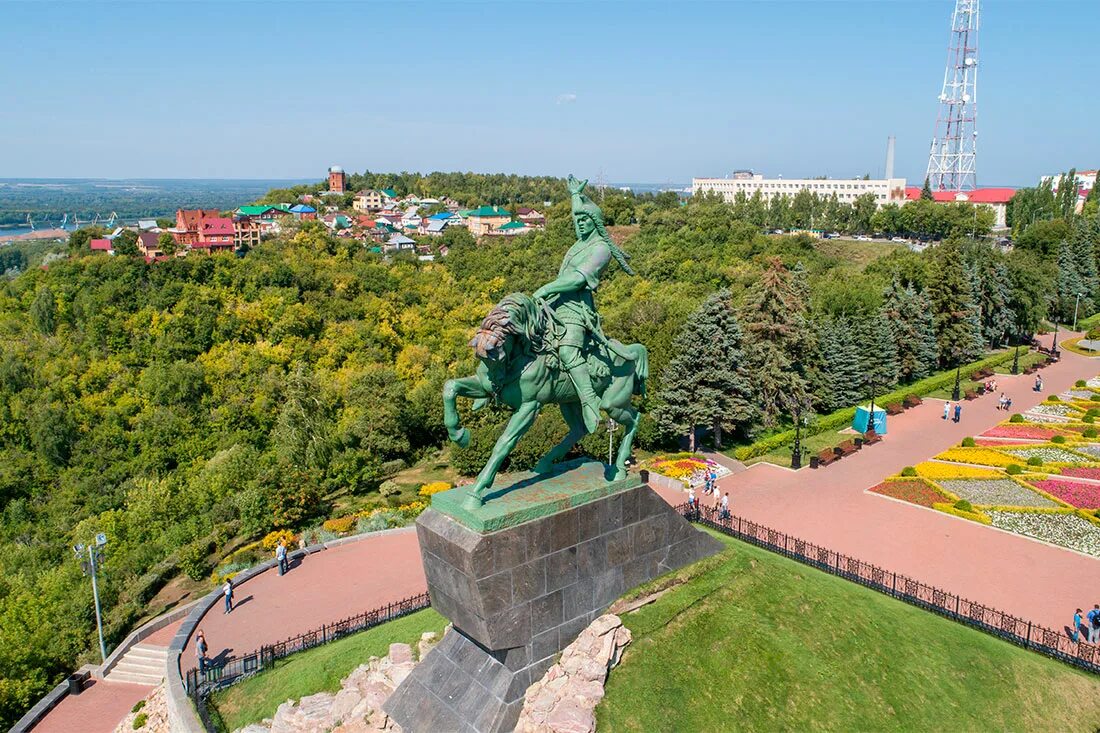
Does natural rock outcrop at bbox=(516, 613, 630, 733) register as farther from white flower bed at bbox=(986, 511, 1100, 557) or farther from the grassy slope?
white flower bed at bbox=(986, 511, 1100, 557)

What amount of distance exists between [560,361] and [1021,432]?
93.5 feet

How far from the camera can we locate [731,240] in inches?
2766

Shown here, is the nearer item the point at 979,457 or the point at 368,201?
the point at 979,457

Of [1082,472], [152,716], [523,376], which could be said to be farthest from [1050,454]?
[152,716]

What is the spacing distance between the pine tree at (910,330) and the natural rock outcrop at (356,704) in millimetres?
33470

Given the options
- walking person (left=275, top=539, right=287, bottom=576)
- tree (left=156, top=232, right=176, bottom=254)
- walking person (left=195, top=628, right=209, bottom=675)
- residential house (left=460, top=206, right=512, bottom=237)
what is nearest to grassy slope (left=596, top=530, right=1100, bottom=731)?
walking person (left=195, top=628, right=209, bottom=675)

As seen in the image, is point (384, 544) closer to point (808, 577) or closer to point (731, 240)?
point (808, 577)

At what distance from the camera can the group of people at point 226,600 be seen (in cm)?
1591

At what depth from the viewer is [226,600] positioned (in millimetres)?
18938

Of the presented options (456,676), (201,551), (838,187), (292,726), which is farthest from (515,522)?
(838,187)

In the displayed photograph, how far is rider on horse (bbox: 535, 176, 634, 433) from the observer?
12.6 m

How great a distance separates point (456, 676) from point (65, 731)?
419 inches

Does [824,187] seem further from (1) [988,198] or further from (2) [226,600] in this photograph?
(2) [226,600]

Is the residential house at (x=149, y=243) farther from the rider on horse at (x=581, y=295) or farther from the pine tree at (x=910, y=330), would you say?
the rider on horse at (x=581, y=295)
